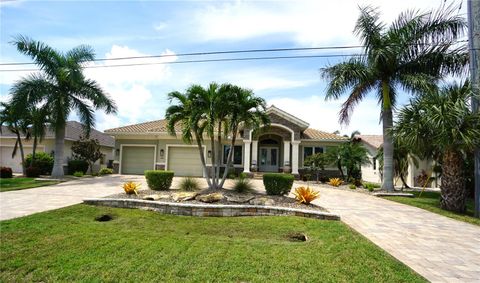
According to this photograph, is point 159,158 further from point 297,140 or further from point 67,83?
point 297,140

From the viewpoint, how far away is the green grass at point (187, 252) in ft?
14.2

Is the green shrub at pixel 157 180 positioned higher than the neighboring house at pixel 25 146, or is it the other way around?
the neighboring house at pixel 25 146

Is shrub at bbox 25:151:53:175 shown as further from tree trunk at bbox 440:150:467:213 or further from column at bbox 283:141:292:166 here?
tree trunk at bbox 440:150:467:213

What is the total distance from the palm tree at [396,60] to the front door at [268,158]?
28.4 feet

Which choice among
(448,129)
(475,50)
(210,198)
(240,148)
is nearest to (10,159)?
(240,148)

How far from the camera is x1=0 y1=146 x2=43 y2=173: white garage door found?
946 inches

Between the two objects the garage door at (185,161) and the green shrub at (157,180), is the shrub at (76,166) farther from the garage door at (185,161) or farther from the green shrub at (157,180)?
the green shrub at (157,180)

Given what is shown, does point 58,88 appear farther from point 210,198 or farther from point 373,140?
point 373,140

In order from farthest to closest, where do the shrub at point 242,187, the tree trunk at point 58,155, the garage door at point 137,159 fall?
the garage door at point 137,159 → the tree trunk at point 58,155 → the shrub at point 242,187

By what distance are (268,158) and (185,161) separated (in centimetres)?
668

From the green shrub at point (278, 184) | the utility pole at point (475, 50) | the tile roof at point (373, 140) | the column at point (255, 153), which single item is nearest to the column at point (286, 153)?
the column at point (255, 153)

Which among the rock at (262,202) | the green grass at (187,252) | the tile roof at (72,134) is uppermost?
the tile roof at (72,134)

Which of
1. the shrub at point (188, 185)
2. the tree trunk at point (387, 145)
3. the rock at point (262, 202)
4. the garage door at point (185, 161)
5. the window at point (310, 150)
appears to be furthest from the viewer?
the window at point (310, 150)

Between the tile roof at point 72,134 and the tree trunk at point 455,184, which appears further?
the tile roof at point 72,134
